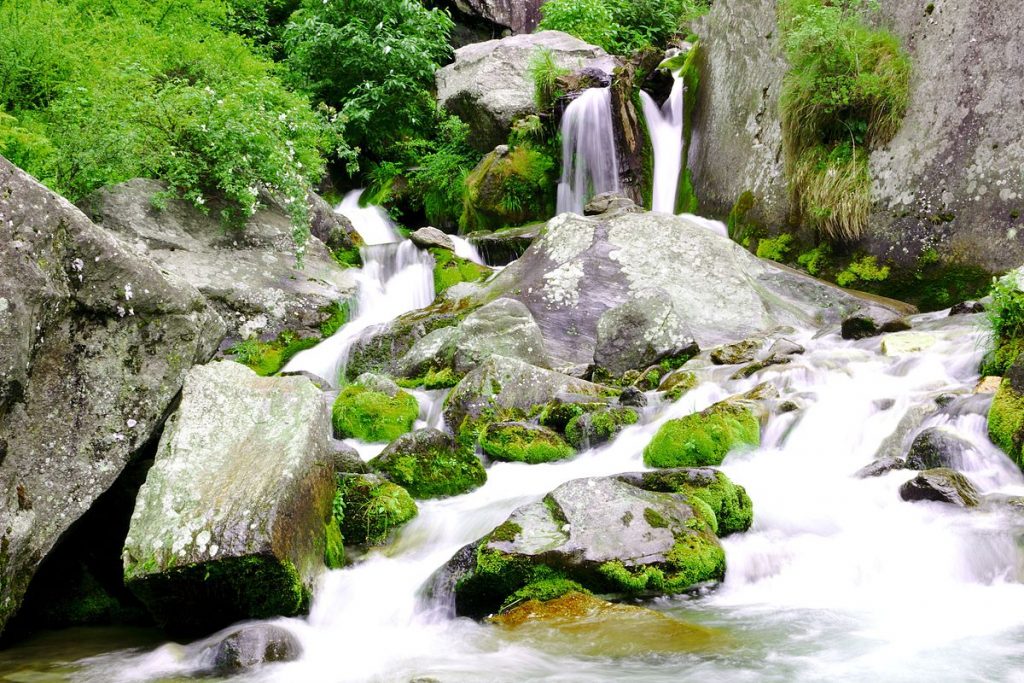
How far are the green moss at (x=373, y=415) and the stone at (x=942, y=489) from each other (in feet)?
14.8

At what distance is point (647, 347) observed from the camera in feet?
30.7

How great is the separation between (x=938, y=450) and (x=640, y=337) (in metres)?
4.26

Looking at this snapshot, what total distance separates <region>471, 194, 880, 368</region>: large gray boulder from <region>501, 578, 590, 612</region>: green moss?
17.8 ft

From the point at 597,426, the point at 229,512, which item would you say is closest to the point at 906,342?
the point at 597,426

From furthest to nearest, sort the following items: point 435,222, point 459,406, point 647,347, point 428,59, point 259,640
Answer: point 428,59 < point 435,222 < point 647,347 < point 459,406 < point 259,640

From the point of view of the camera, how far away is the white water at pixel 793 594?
371cm

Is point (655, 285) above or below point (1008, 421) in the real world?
above

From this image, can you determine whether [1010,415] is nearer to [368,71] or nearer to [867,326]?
[867,326]

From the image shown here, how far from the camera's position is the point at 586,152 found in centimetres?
1509

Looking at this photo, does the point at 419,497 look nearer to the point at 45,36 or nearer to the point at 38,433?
the point at 38,433

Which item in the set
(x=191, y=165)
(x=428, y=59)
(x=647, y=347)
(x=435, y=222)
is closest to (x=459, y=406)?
(x=647, y=347)

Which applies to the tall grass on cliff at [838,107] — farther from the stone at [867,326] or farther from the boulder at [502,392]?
the boulder at [502,392]

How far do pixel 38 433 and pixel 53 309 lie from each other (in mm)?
680

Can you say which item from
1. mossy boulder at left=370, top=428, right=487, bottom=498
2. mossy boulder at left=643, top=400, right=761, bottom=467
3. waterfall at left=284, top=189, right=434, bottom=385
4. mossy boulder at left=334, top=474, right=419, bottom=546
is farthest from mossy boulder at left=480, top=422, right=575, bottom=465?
waterfall at left=284, top=189, right=434, bottom=385
